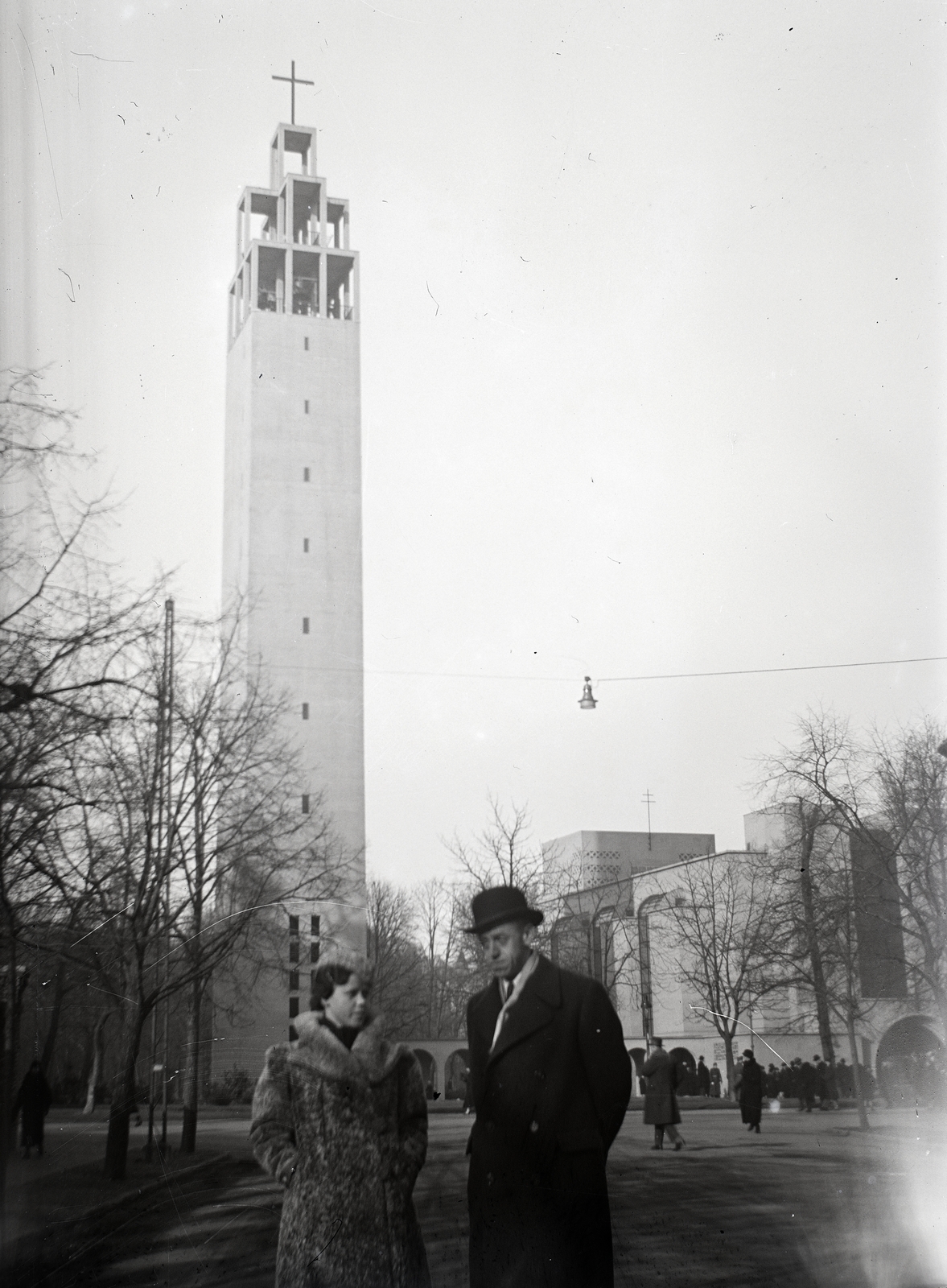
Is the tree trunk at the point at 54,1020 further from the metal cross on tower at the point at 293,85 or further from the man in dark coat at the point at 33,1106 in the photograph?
the metal cross on tower at the point at 293,85

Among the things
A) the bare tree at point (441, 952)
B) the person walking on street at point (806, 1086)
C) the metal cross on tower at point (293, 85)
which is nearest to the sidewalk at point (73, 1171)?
the bare tree at point (441, 952)

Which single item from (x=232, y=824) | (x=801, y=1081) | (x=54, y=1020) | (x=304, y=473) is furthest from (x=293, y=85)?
(x=801, y=1081)

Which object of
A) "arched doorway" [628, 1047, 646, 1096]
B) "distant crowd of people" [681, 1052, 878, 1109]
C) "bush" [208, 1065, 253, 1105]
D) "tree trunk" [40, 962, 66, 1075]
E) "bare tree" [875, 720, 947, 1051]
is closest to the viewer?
"bush" [208, 1065, 253, 1105]

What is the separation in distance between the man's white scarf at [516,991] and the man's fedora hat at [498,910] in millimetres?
131

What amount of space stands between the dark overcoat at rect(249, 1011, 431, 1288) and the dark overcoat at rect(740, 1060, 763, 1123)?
132 cm

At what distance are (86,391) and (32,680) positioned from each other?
1101mm

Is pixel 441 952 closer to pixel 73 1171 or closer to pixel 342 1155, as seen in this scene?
pixel 342 1155

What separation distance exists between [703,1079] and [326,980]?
1488 mm

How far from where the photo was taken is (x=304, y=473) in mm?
4645

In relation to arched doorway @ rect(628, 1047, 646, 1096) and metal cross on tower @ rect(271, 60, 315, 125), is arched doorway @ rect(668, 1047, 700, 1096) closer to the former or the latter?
arched doorway @ rect(628, 1047, 646, 1096)

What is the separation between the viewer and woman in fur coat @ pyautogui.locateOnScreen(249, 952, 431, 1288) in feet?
12.2

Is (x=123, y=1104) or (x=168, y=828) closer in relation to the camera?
(x=123, y=1104)

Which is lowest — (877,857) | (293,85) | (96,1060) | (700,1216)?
(700,1216)

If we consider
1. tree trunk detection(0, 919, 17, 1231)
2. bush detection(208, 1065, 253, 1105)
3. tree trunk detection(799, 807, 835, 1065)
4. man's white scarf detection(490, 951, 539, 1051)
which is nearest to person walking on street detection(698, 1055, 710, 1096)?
tree trunk detection(799, 807, 835, 1065)
